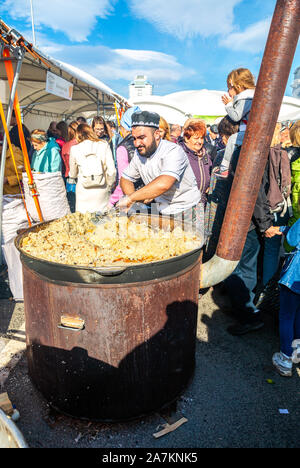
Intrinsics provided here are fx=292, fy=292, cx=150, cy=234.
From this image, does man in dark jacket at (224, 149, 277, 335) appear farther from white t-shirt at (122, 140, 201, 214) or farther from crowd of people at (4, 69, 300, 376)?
white t-shirt at (122, 140, 201, 214)

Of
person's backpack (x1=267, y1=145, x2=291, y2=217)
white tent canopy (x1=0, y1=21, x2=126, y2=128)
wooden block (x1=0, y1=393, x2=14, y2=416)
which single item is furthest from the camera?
white tent canopy (x1=0, y1=21, x2=126, y2=128)

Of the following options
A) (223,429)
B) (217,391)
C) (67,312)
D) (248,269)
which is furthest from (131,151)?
(223,429)

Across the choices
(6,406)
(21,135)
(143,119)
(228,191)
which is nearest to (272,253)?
(228,191)

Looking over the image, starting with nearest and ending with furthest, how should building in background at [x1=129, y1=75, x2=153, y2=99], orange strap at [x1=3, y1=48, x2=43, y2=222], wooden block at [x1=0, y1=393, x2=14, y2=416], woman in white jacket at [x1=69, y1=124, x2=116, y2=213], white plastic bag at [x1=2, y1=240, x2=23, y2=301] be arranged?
1. wooden block at [x1=0, y1=393, x2=14, y2=416]
2. orange strap at [x1=3, y1=48, x2=43, y2=222]
3. white plastic bag at [x1=2, y1=240, x2=23, y2=301]
4. woman in white jacket at [x1=69, y1=124, x2=116, y2=213]
5. building in background at [x1=129, y1=75, x2=153, y2=99]

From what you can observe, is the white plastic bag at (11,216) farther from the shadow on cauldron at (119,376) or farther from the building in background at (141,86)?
the building in background at (141,86)

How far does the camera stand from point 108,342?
2.09m

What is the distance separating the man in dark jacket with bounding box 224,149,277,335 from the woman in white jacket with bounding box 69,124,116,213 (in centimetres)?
242

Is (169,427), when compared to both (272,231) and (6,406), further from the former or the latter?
(272,231)

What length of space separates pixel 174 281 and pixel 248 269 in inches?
66.4

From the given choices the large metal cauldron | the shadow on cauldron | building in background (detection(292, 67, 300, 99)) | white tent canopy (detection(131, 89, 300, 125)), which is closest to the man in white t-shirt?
the large metal cauldron

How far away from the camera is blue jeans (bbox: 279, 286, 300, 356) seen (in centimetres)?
279

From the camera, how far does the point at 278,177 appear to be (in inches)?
129

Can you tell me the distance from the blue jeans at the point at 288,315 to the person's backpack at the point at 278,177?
98 cm
